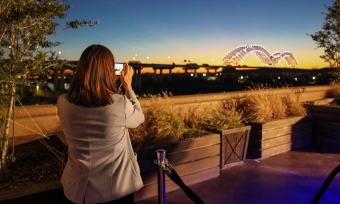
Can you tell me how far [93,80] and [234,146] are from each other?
405cm

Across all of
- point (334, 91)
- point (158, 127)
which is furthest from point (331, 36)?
point (158, 127)

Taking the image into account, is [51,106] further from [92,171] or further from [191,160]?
[92,171]

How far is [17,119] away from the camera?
5.08m

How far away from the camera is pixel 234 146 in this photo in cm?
590

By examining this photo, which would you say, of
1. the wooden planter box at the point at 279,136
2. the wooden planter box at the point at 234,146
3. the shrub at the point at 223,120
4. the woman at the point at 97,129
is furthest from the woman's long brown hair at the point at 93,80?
the wooden planter box at the point at 279,136

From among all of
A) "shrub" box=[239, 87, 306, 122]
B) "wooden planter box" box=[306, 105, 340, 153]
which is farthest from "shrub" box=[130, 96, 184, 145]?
"wooden planter box" box=[306, 105, 340, 153]

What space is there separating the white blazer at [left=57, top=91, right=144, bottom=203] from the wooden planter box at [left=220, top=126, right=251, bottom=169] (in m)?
3.44

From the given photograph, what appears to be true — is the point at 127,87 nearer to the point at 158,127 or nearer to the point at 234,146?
the point at 158,127

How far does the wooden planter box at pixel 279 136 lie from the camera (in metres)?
6.53

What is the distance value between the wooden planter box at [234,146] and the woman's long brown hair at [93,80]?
142 inches

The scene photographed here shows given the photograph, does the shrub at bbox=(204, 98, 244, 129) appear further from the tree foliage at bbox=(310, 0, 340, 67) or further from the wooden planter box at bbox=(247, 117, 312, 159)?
the tree foliage at bbox=(310, 0, 340, 67)

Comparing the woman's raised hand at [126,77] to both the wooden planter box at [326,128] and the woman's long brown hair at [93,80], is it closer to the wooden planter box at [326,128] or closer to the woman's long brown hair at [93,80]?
the woman's long brown hair at [93,80]

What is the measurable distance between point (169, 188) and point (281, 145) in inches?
117

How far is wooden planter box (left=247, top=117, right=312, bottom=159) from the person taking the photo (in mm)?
6531
